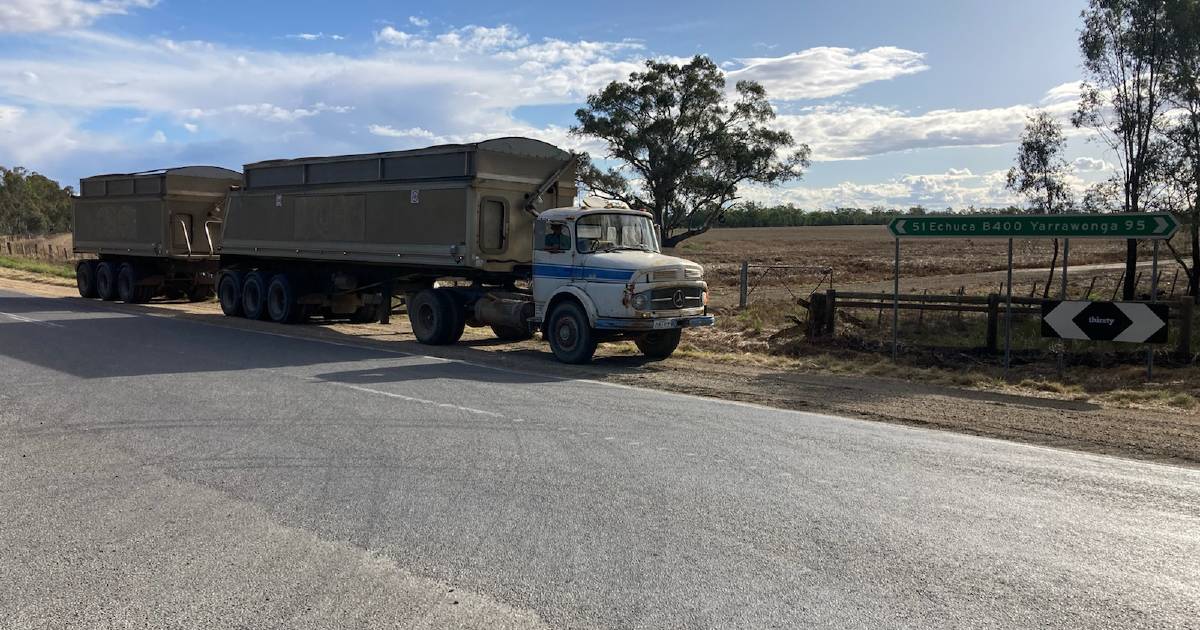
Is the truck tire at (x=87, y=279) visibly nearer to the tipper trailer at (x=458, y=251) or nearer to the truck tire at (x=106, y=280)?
the truck tire at (x=106, y=280)

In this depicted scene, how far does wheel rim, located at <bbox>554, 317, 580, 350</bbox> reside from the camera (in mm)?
14320

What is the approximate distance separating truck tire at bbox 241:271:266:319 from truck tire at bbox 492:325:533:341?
21.4ft

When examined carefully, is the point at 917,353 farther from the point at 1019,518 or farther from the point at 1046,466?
the point at 1019,518

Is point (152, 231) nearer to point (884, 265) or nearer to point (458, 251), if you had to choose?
point (458, 251)

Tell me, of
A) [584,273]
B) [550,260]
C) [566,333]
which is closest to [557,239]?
[550,260]

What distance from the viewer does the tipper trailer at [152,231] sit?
25.6m

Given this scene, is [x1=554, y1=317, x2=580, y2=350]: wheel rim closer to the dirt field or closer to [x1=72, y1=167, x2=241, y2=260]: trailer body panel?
the dirt field

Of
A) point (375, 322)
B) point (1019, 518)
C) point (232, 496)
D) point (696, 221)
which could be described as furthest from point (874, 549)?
point (696, 221)

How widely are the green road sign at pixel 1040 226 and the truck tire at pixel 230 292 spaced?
15.5 metres

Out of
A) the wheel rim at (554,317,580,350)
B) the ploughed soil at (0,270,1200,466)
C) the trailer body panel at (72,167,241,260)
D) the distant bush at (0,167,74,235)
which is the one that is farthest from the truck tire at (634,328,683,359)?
the distant bush at (0,167,74,235)

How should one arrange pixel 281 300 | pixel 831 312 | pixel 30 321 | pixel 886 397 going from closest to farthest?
pixel 886 397
pixel 831 312
pixel 30 321
pixel 281 300

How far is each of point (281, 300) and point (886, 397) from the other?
A: 14465 millimetres

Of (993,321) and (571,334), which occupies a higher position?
(993,321)

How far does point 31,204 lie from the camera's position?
9156 cm
